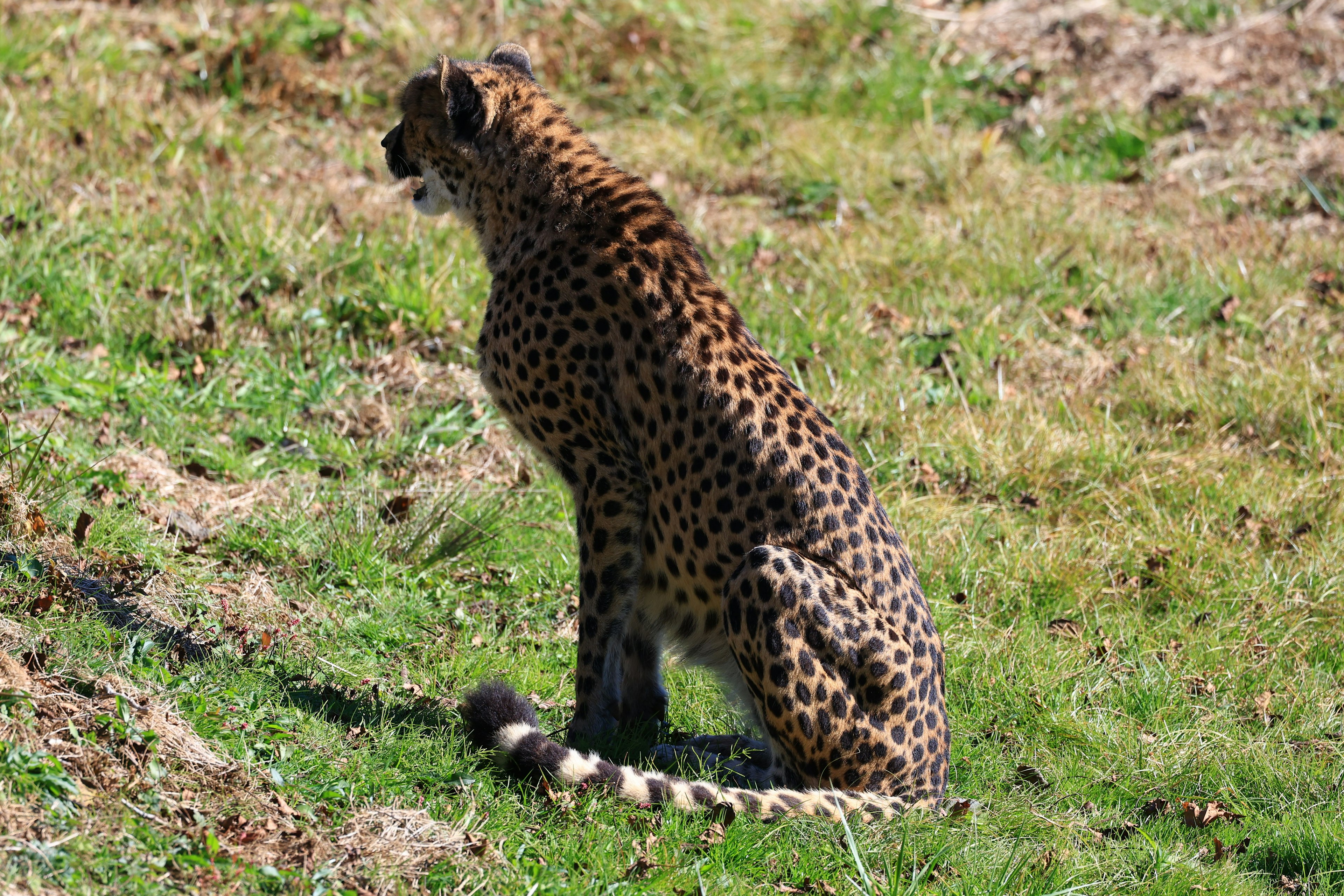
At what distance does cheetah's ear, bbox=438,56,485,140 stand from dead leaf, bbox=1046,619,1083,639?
10.8 feet

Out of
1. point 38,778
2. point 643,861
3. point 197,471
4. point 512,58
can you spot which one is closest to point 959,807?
point 643,861

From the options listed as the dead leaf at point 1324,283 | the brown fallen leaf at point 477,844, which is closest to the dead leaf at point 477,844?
the brown fallen leaf at point 477,844

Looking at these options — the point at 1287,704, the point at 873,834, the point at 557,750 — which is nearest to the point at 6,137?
the point at 557,750

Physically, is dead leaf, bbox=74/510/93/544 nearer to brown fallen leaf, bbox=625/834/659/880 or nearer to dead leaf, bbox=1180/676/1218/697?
brown fallen leaf, bbox=625/834/659/880

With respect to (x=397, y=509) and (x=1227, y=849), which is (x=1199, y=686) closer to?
(x=1227, y=849)

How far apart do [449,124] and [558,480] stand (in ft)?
6.72

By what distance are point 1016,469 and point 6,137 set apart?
6.44 m

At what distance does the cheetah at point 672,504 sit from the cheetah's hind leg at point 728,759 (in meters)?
0.01

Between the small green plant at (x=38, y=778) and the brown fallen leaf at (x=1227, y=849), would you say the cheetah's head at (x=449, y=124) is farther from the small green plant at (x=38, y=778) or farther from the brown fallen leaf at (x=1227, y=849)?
the brown fallen leaf at (x=1227, y=849)

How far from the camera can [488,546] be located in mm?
5738

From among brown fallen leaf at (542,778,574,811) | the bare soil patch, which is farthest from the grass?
the bare soil patch

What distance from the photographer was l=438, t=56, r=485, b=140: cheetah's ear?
4.87m

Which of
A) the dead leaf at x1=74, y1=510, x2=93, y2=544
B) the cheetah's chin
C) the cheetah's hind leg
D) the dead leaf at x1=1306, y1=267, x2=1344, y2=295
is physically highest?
the cheetah's chin

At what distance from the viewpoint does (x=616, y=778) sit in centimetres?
395
